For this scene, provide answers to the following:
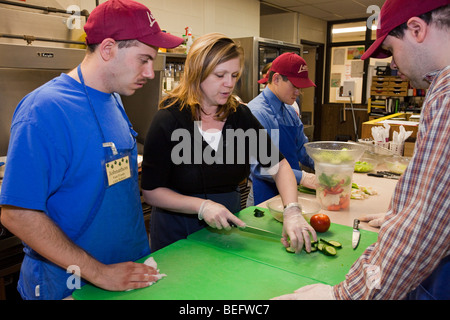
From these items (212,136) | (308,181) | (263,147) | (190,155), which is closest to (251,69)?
(308,181)

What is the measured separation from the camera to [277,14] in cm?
778

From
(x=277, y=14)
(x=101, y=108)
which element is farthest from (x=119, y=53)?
(x=277, y=14)

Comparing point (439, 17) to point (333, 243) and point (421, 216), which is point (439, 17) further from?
point (333, 243)

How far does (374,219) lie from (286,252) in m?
0.57

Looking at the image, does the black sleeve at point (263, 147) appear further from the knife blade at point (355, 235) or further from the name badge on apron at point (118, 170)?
the name badge on apron at point (118, 170)

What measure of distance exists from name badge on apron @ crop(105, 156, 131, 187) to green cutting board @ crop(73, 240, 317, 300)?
13.3 inches

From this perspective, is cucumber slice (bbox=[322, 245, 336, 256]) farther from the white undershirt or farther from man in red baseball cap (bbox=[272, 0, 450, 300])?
the white undershirt

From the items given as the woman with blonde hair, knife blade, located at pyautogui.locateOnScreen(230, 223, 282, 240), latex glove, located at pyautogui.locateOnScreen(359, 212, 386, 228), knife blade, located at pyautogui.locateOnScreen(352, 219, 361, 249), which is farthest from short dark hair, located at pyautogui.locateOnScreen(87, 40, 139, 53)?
latex glove, located at pyautogui.locateOnScreen(359, 212, 386, 228)

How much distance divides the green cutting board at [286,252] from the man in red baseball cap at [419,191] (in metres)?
0.24

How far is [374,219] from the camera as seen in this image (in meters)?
1.75

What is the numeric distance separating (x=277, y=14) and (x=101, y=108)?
7184mm

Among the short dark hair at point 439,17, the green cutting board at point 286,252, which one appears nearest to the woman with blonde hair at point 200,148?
the green cutting board at point 286,252

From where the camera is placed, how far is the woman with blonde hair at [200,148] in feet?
5.62

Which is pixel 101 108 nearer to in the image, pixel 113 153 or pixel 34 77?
pixel 113 153
